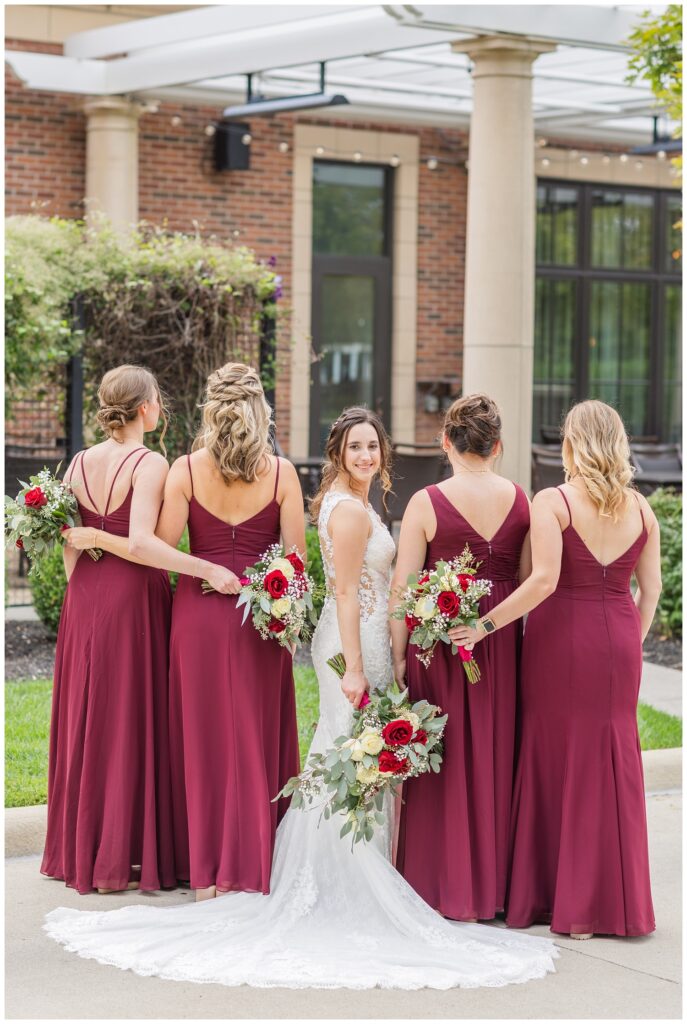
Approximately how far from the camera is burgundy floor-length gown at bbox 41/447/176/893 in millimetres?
5188

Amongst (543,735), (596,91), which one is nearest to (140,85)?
(596,91)

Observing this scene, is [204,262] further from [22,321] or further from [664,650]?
[664,650]

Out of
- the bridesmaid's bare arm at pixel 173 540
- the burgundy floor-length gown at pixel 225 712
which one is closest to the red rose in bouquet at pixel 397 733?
the burgundy floor-length gown at pixel 225 712

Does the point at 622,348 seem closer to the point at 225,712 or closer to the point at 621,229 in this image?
the point at 621,229

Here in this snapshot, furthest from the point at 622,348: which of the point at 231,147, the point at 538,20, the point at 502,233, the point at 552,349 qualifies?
the point at 538,20

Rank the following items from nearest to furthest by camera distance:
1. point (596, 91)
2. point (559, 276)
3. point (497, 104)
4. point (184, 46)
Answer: point (497, 104), point (184, 46), point (596, 91), point (559, 276)

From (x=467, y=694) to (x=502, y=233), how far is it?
23.4 ft

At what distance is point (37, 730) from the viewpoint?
7.14m

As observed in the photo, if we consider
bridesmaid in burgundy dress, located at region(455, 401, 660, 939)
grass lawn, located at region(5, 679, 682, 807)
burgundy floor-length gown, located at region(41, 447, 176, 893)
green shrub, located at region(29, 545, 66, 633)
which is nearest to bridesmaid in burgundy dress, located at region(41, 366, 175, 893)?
burgundy floor-length gown, located at region(41, 447, 176, 893)

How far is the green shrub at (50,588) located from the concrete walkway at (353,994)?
408 cm

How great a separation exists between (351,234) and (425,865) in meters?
12.9

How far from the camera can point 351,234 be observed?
55.8 feet

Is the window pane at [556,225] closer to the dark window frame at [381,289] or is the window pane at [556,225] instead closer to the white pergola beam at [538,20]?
the dark window frame at [381,289]

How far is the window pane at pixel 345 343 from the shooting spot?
17.0m
